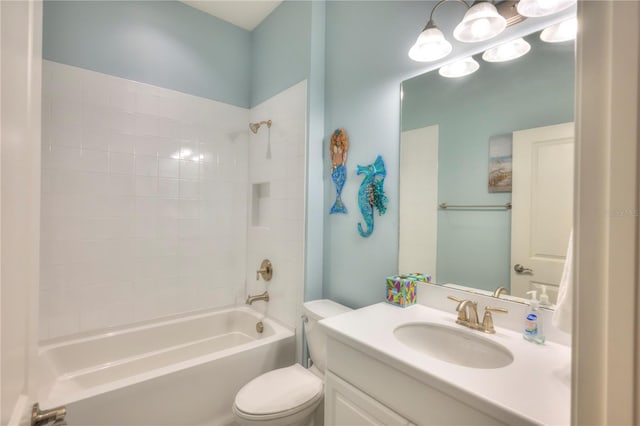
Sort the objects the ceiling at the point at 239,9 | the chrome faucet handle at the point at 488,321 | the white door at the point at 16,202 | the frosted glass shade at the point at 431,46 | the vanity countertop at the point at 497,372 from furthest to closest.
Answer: the ceiling at the point at 239,9
the frosted glass shade at the point at 431,46
the chrome faucet handle at the point at 488,321
the vanity countertop at the point at 497,372
the white door at the point at 16,202

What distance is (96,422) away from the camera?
1339 millimetres

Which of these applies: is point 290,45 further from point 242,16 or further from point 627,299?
point 627,299

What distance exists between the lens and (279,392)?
4.88ft

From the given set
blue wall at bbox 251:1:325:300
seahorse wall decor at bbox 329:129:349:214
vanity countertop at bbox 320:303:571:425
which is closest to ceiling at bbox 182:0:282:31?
blue wall at bbox 251:1:325:300

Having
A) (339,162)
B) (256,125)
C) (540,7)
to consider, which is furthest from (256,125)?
(540,7)

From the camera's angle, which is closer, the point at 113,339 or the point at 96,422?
the point at 96,422

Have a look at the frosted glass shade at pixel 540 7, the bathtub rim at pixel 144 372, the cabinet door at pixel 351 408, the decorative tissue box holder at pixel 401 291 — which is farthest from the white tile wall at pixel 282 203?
the frosted glass shade at pixel 540 7

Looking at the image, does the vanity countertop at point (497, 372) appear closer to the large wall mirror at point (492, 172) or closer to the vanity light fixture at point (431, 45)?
the large wall mirror at point (492, 172)

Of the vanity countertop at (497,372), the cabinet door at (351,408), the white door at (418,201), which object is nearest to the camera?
the vanity countertop at (497,372)

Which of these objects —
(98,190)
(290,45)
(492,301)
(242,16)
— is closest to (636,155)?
(492,301)

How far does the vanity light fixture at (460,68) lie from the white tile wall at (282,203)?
0.91 meters

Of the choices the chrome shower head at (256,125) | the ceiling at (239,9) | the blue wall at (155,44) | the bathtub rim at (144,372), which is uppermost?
the ceiling at (239,9)

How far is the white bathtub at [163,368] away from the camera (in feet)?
4.57

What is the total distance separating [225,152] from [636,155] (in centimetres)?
249
